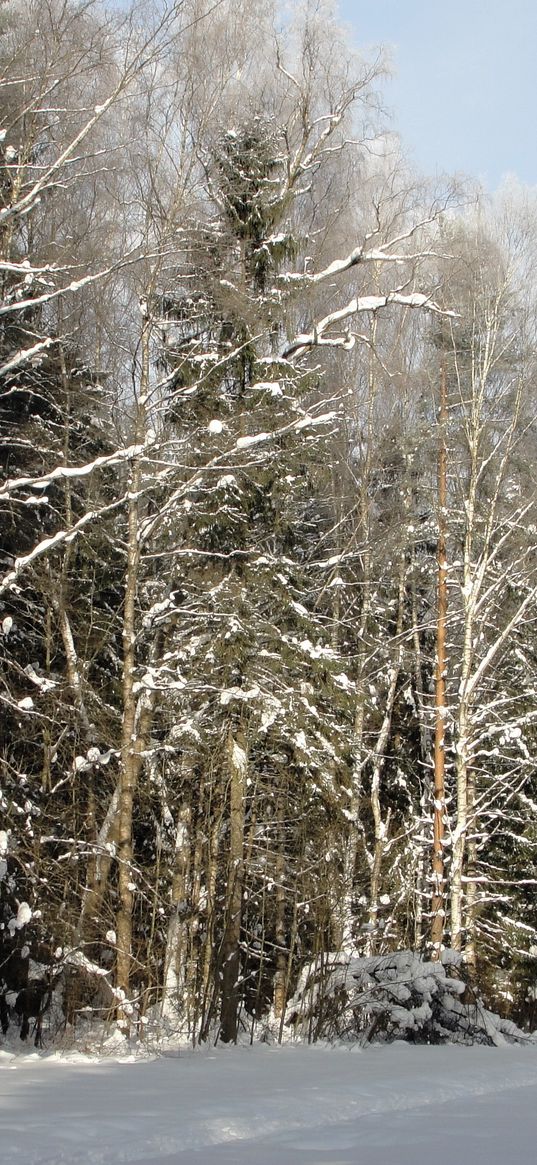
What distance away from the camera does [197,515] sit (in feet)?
39.6

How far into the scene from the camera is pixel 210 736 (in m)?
12.3

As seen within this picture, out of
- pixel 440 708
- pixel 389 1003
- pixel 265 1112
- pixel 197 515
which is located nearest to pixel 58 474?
pixel 197 515

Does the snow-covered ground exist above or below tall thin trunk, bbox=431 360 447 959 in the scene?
below

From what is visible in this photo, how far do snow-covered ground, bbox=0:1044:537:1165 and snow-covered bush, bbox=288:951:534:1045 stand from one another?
216cm

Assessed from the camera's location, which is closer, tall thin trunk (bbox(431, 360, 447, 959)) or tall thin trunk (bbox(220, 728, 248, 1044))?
tall thin trunk (bbox(220, 728, 248, 1044))

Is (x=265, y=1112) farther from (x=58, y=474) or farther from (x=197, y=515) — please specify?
(x=197, y=515)

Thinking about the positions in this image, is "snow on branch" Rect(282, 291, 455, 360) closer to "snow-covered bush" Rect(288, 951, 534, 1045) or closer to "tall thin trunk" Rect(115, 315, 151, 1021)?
"tall thin trunk" Rect(115, 315, 151, 1021)

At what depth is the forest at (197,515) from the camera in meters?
10.8

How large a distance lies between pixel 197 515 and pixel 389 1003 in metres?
5.86

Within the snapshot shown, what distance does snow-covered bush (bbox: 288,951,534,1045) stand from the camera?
1055 cm

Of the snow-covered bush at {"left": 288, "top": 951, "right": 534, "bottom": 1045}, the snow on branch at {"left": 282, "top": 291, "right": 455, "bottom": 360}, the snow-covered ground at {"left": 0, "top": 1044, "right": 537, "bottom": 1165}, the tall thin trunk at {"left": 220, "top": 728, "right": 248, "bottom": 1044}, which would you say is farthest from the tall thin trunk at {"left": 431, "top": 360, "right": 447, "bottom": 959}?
the snow-covered ground at {"left": 0, "top": 1044, "right": 537, "bottom": 1165}

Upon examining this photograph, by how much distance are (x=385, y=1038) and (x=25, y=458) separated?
8.40m

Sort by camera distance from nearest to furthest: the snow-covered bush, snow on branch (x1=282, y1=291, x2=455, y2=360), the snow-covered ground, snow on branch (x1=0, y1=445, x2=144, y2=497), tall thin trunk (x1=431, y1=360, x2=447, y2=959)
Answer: the snow-covered ground
snow on branch (x1=0, y1=445, x2=144, y2=497)
the snow-covered bush
snow on branch (x1=282, y1=291, x2=455, y2=360)
tall thin trunk (x1=431, y1=360, x2=447, y2=959)

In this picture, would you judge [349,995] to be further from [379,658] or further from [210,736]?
[379,658]
